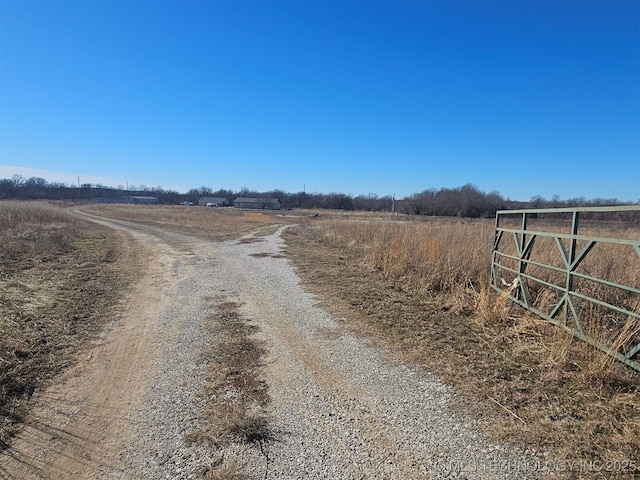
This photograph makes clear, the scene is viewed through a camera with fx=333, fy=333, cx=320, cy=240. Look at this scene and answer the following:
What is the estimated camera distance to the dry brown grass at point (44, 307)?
12.2 feet

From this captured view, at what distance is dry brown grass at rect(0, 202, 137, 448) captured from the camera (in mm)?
3723

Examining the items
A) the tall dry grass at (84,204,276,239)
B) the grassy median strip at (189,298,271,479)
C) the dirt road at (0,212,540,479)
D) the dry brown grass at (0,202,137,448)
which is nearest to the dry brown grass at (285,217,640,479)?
the dirt road at (0,212,540,479)

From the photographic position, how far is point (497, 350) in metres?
4.73

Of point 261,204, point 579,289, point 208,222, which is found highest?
point 261,204

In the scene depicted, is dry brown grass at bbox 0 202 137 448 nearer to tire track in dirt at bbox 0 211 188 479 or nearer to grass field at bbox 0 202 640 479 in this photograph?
grass field at bbox 0 202 640 479

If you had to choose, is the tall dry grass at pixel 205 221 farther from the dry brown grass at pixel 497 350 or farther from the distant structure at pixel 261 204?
the distant structure at pixel 261 204

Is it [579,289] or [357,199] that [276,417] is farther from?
[357,199]

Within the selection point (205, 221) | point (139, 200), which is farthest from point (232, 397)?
point (139, 200)

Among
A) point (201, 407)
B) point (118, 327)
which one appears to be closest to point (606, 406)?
point (201, 407)

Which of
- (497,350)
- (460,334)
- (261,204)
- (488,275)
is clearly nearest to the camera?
(497,350)

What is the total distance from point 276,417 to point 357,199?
396 feet

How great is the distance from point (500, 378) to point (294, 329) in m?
3.09

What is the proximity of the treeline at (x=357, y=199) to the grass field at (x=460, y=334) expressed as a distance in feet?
73.8

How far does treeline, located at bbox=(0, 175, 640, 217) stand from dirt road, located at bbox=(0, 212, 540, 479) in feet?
91.0
